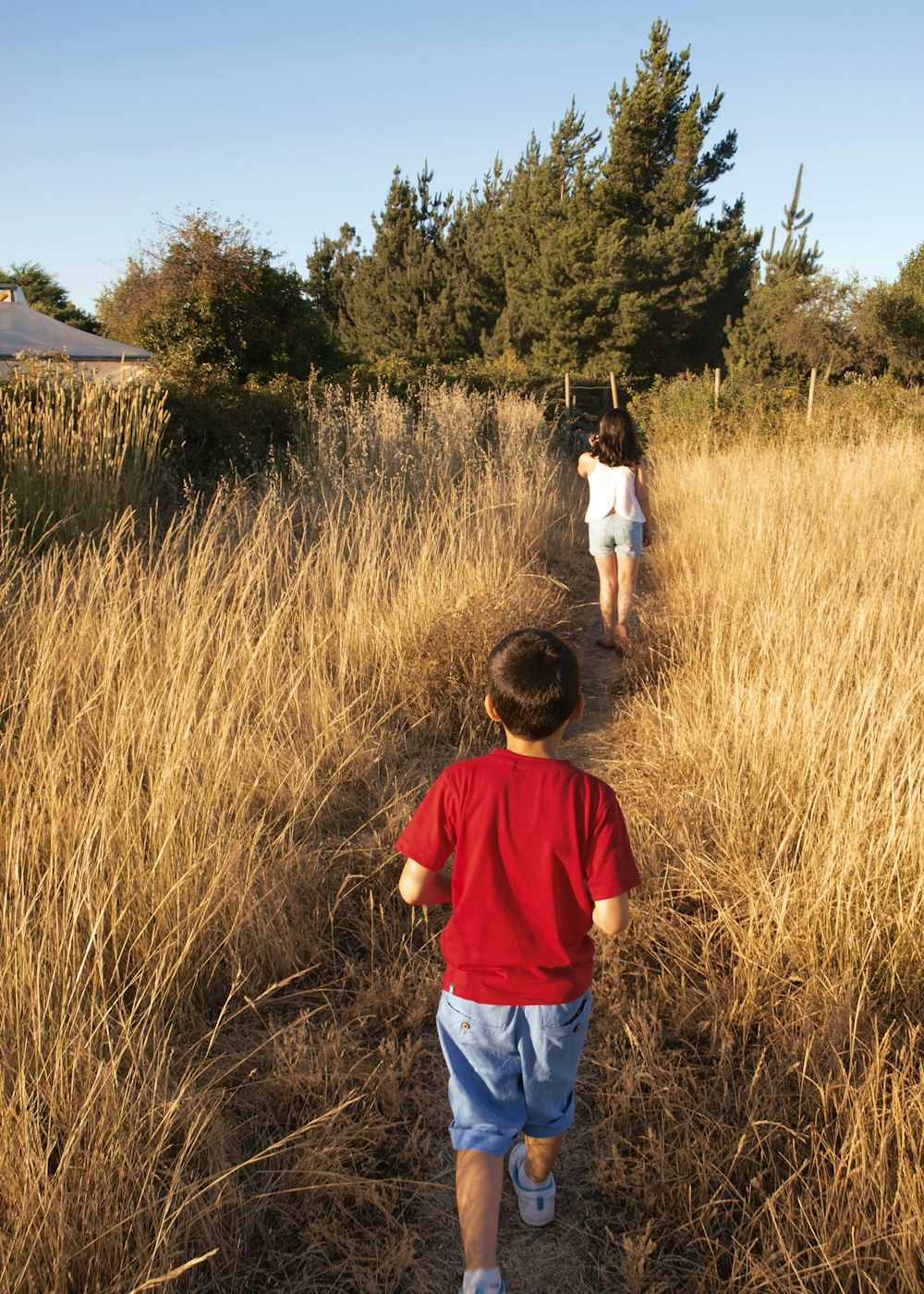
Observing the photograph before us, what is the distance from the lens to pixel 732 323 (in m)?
32.7

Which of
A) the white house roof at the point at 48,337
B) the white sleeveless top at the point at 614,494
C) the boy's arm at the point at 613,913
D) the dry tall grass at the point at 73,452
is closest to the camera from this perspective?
the boy's arm at the point at 613,913

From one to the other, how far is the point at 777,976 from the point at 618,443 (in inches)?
159

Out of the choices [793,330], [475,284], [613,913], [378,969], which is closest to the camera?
[613,913]

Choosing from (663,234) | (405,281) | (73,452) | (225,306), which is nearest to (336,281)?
(405,281)

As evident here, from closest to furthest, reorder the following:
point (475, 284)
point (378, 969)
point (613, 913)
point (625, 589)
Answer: point (613, 913) < point (378, 969) < point (625, 589) < point (475, 284)

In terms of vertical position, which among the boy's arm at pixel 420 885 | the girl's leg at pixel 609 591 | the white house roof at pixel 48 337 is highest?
the white house roof at pixel 48 337

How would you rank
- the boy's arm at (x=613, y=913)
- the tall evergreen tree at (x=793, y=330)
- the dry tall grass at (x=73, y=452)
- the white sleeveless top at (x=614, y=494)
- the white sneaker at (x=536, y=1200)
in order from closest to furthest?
the boy's arm at (x=613, y=913), the white sneaker at (x=536, y=1200), the dry tall grass at (x=73, y=452), the white sleeveless top at (x=614, y=494), the tall evergreen tree at (x=793, y=330)

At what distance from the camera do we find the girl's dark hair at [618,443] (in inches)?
224

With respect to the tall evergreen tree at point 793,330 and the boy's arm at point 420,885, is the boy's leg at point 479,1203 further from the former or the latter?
the tall evergreen tree at point 793,330

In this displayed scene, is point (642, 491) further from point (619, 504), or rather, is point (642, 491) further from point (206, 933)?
point (206, 933)

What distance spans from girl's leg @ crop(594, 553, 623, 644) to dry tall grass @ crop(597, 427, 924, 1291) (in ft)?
5.11

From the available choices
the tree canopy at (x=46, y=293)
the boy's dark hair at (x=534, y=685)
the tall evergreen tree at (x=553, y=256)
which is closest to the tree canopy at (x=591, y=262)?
the tall evergreen tree at (x=553, y=256)

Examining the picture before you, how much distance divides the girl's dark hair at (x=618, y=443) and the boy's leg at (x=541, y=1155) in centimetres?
457

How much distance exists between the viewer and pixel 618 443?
5.70 m
